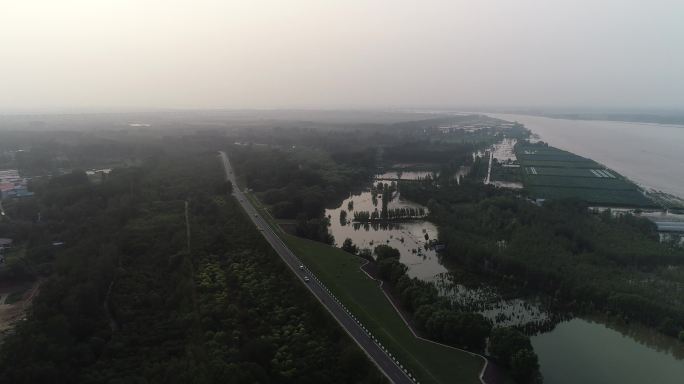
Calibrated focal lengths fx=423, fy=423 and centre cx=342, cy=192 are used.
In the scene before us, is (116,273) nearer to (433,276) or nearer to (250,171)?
(433,276)

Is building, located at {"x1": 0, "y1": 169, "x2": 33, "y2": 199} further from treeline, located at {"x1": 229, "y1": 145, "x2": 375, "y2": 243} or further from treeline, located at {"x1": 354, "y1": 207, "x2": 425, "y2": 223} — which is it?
treeline, located at {"x1": 354, "y1": 207, "x2": 425, "y2": 223}

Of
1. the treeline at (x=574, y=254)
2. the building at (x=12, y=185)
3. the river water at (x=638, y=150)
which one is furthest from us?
the river water at (x=638, y=150)

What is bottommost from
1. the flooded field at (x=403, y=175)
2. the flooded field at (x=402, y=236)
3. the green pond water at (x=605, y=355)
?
the green pond water at (x=605, y=355)

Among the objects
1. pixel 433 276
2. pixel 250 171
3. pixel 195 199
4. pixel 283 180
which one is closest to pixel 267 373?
pixel 433 276

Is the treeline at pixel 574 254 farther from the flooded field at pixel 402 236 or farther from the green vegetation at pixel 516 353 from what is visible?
the green vegetation at pixel 516 353


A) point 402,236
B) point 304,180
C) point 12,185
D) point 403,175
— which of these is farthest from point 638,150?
point 12,185

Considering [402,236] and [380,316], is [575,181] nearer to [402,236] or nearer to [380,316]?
[402,236]

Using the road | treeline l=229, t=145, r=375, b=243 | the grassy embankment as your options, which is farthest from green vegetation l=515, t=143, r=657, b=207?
the road

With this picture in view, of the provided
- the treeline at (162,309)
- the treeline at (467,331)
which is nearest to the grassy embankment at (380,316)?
the treeline at (467,331)
